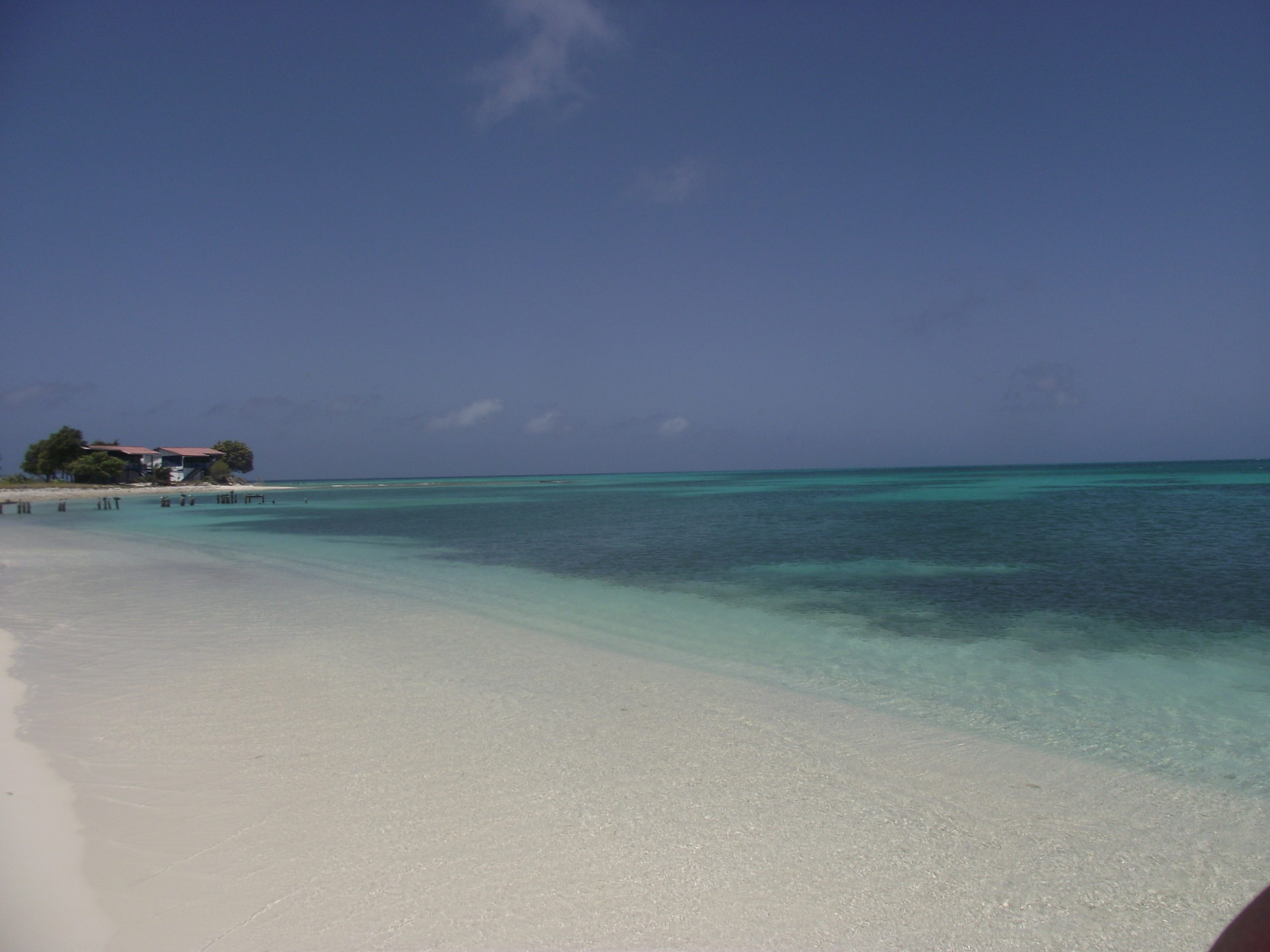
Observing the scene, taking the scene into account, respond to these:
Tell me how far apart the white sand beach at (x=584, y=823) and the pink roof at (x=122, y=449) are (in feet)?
262

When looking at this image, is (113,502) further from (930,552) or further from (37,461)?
(930,552)

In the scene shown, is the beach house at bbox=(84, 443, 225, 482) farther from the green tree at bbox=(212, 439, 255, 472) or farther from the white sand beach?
the white sand beach

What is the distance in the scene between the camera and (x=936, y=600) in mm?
12023

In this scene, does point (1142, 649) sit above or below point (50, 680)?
below

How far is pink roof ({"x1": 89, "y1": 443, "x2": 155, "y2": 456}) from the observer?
7288 centimetres

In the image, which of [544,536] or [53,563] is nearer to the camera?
[53,563]

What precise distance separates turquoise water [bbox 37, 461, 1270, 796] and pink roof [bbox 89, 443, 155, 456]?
166ft

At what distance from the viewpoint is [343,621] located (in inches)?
412

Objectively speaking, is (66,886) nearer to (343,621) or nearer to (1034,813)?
(1034,813)

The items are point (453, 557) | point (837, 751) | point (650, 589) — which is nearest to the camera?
point (837, 751)

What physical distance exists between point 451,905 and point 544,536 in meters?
21.0

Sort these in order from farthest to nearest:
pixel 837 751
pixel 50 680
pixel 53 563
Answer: pixel 53 563, pixel 50 680, pixel 837 751

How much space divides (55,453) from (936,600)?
265 feet

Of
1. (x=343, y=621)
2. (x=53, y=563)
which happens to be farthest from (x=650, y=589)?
(x=53, y=563)
